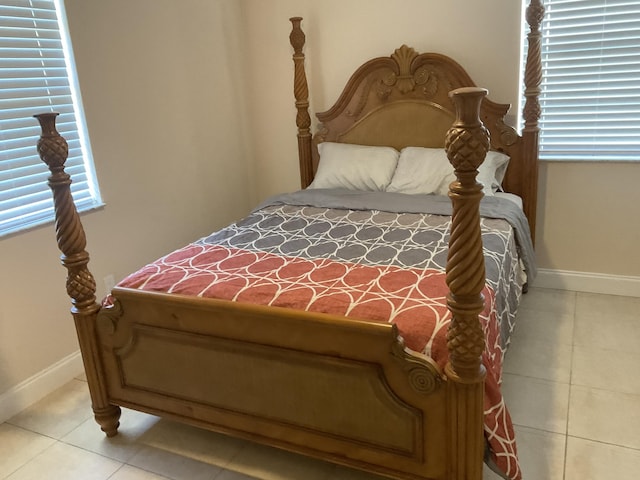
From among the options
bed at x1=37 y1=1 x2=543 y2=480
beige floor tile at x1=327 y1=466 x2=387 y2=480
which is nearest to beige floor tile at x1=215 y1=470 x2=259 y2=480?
bed at x1=37 y1=1 x2=543 y2=480

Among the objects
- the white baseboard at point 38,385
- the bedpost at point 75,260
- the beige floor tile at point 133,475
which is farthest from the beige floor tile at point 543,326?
the white baseboard at point 38,385

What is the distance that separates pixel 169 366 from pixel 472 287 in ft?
3.85

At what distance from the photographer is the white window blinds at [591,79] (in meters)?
2.94

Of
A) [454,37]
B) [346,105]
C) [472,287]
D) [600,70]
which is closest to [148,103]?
[346,105]

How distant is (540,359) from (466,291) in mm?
1435

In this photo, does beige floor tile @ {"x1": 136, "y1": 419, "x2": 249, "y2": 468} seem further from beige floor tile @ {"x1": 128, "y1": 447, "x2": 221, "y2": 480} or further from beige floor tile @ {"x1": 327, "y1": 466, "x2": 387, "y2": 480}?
beige floor tile @ {"x1": 327, "y1": 466, "x2": 387, "y2": 480}

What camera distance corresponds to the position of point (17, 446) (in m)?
2.26

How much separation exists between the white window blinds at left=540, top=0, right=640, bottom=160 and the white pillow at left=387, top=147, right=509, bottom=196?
38cm

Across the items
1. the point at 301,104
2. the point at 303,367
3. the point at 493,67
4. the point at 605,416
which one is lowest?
the point at 605,416

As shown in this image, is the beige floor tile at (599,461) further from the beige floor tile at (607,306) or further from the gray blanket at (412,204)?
the beige floor tile at (607,306)

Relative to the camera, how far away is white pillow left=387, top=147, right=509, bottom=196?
3.06 meters

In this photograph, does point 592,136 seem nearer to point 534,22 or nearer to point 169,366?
point 534,22

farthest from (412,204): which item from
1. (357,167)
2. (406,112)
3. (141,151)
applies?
(141,151)

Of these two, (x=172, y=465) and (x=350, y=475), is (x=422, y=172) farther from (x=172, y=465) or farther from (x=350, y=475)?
(x=172, y=465)
